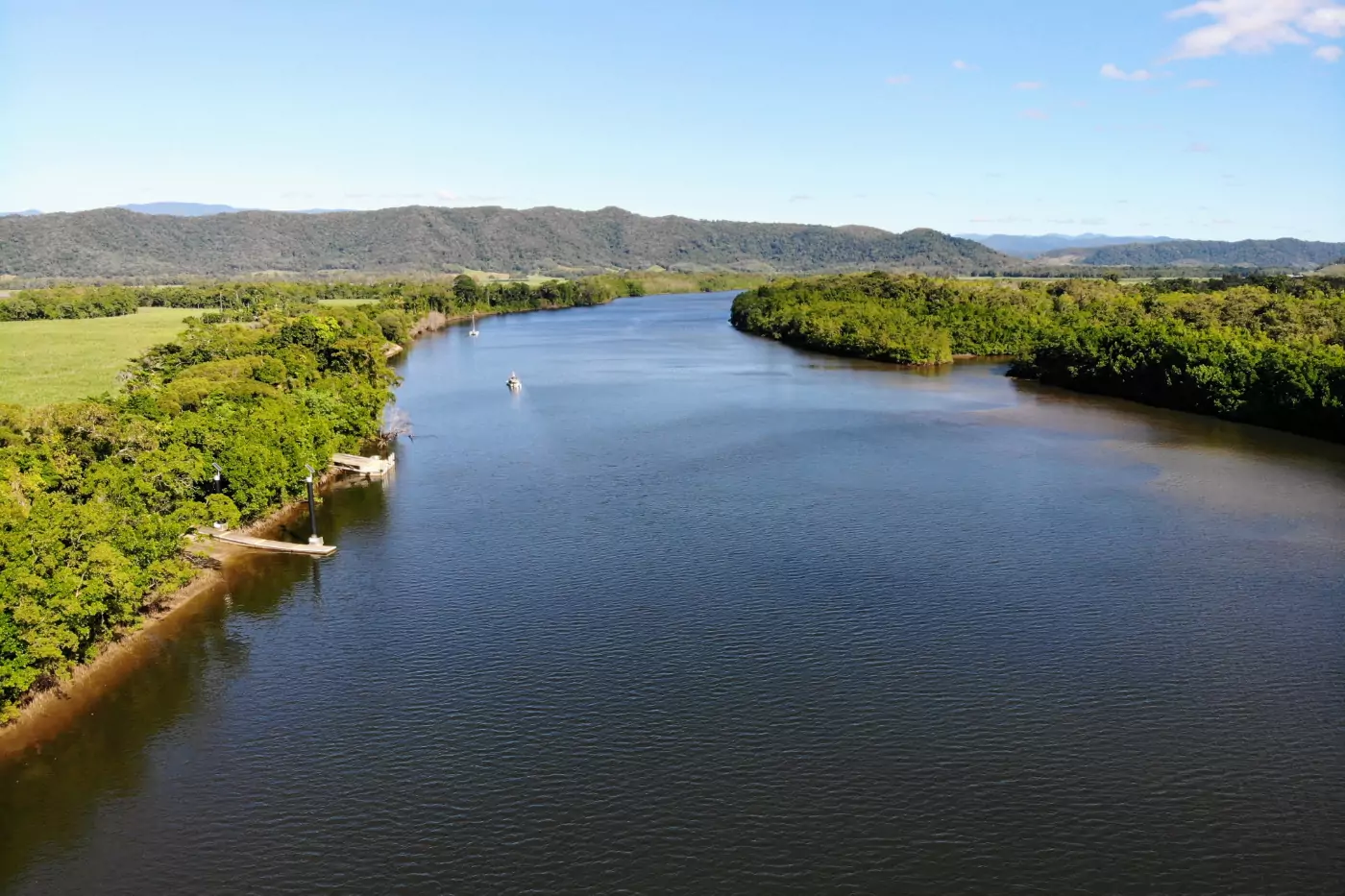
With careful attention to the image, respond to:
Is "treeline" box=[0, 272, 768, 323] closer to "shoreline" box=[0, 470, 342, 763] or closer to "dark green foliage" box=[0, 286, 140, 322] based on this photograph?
"dark green foliage" box=[0, 286, 140, 322]

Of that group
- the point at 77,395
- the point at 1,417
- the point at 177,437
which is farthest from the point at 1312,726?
the point at 77,395

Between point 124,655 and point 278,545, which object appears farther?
point 278,545

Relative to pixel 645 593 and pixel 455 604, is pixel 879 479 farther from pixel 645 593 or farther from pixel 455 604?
pixel 455 604

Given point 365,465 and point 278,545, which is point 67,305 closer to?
point 365,465

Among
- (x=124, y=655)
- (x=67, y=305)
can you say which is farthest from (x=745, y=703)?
(x=67, y=305)

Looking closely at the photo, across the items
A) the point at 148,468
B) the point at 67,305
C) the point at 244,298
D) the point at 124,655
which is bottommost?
the point at 124,655

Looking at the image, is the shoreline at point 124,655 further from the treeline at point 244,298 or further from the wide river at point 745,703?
the treeline at point 244,298
